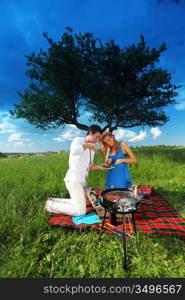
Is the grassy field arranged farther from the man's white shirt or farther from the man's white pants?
the man's white shirt

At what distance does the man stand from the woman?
20.4 inches

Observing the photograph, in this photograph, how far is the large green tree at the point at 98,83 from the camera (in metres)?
13.9

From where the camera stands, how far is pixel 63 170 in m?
9.00

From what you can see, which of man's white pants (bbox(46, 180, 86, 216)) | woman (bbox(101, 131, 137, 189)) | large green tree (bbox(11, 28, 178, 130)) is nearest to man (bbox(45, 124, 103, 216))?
man's white pants (bbox(46, 180, 86, 216))

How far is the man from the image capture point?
14.5 feet

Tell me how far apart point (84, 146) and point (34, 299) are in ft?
9.53

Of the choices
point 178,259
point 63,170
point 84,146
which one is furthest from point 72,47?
point 178,259

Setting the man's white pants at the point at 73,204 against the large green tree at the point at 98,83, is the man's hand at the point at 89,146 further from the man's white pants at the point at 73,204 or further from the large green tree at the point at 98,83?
the large green tree at the point at 98,83

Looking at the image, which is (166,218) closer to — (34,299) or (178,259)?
(178,259)

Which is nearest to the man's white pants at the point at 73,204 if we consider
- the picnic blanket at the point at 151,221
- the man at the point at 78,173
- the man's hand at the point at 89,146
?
the man at the point at 78,173

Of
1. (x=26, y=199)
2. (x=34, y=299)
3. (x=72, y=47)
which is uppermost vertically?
(x=72, y=47)

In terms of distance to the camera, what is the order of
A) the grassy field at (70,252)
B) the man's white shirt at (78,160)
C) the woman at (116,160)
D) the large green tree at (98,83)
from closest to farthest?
the grassy field at (70,252), the man's white shirt at (78,160), the woman at (116,160), the large green tree at (98,83)

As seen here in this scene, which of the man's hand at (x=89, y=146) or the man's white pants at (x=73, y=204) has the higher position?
the man's hand at (x=89, y=146)

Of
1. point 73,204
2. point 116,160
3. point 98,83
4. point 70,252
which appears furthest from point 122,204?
point 98,83
